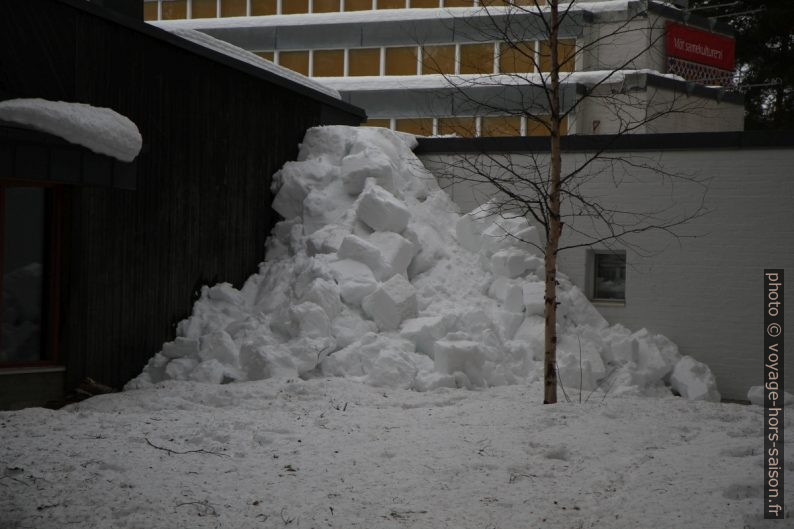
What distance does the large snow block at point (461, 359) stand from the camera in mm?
12219

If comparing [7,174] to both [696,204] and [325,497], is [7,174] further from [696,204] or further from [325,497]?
[696,204]

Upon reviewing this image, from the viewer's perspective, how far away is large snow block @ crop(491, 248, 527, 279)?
48.5 ft

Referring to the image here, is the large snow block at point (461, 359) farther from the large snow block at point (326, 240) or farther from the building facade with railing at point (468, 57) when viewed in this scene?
the building facade with railing at point (468, 57)

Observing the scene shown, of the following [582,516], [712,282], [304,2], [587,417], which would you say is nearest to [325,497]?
[582,516]

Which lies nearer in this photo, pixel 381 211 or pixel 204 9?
pixel 381 211

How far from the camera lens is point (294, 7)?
34.7m

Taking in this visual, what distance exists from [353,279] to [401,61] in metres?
19.2

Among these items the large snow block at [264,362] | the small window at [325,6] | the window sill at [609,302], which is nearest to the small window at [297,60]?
the small window at [325,6]

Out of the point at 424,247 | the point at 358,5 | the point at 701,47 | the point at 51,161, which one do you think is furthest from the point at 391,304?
the point at 358,5

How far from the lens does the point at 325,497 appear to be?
6.98 metres

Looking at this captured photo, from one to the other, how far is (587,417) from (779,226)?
22.4 feet

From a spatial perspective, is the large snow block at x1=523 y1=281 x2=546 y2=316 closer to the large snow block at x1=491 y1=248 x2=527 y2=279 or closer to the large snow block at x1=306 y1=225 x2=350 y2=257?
the large snow block at x1=491 y1=248 x2=527 y2=279

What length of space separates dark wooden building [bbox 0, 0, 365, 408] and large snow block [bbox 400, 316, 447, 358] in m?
2.89

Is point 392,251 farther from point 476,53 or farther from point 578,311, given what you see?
point 476,53
